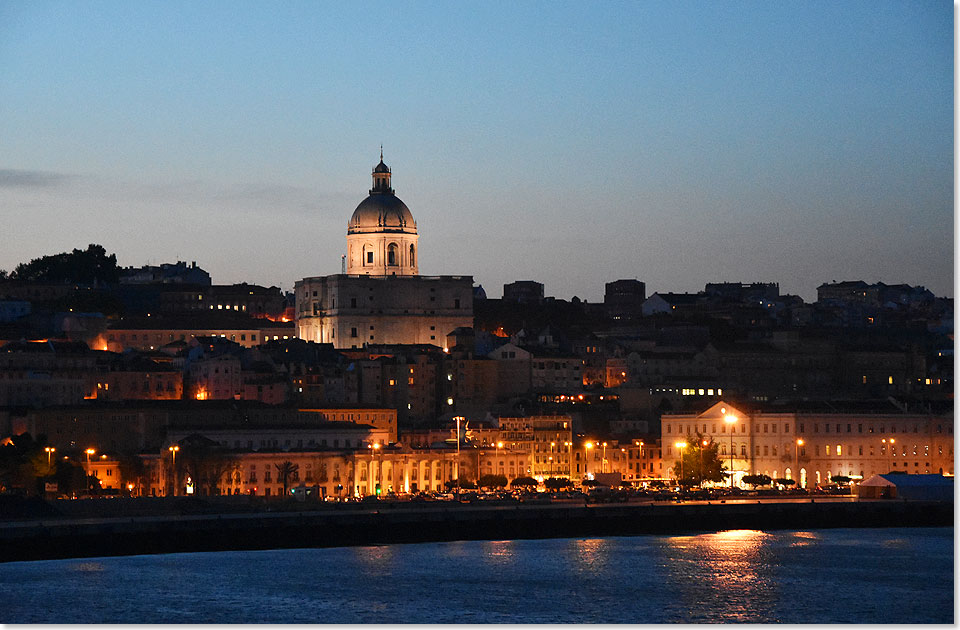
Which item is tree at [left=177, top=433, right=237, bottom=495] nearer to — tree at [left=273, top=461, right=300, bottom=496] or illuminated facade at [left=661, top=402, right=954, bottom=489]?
tree at [left=273, top=461, right=300, bottom=496]

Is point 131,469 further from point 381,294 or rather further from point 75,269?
point 75,269

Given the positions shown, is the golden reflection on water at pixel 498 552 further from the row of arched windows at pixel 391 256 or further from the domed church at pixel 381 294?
the row of arched windows at pixel 391 256

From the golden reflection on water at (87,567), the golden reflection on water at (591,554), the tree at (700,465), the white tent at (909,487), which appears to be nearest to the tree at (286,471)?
the tree at (700,465)

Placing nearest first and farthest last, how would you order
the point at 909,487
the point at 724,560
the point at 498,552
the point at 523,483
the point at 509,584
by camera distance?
the point at 509,584 → the point at 724,560 → the point at 498,552 → the point at 909,487 → the point at 523,483

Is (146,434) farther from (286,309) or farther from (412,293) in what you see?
(286,309)

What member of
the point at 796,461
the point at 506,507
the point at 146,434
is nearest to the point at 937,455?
the point at 796,461

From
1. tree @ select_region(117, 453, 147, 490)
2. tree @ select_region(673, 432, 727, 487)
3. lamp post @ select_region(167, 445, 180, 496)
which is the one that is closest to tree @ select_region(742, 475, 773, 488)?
tree @ select_region(673, 432, 727, 487)

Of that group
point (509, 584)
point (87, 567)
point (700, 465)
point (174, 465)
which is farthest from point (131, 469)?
point (509, 584)
